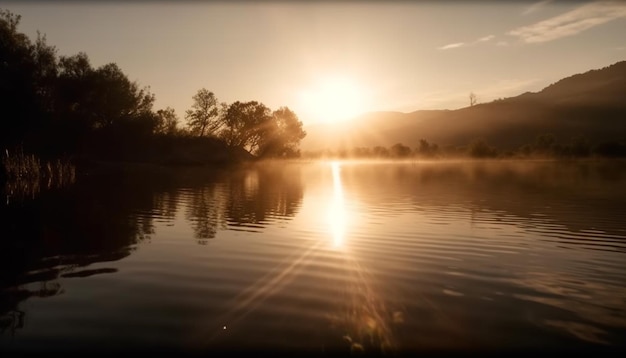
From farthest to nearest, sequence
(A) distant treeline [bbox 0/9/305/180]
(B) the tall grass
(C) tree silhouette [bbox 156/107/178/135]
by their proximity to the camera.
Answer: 1. (C) tree silhouette [bbox 156/107/178/135]
2. (A) distant treeline [bbox 0/9/305/180]
3. (B) the tall grass

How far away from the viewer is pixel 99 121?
9006cm

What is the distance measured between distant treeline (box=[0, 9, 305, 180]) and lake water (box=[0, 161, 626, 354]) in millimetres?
32012

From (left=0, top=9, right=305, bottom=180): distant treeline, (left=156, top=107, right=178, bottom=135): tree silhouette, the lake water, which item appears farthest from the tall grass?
(left=156, top=107, right=178, bottom=135): tree silhouette

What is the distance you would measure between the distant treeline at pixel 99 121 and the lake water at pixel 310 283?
32.0 meters

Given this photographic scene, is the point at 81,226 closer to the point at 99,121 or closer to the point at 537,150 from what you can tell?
the point at 99,121

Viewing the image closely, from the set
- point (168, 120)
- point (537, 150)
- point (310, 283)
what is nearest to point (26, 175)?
point (310, 283)

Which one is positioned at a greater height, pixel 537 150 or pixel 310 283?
pixel 537 150

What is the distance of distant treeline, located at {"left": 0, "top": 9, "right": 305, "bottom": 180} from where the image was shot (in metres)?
54.1

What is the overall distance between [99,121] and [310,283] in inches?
3619

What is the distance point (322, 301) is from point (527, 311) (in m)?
4.14

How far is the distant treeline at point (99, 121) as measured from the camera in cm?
5406

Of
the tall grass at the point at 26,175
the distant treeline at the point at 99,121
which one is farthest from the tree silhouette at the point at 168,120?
the tall grass at the point at 26,175

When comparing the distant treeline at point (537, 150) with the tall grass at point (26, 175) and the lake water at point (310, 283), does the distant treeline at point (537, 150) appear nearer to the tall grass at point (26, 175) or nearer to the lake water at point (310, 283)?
the lake water at point (310, 283)

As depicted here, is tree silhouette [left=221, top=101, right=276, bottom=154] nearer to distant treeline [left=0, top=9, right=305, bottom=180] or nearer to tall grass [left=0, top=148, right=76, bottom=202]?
distant treeline [left=0, top=9, right=305, bottom=180]
